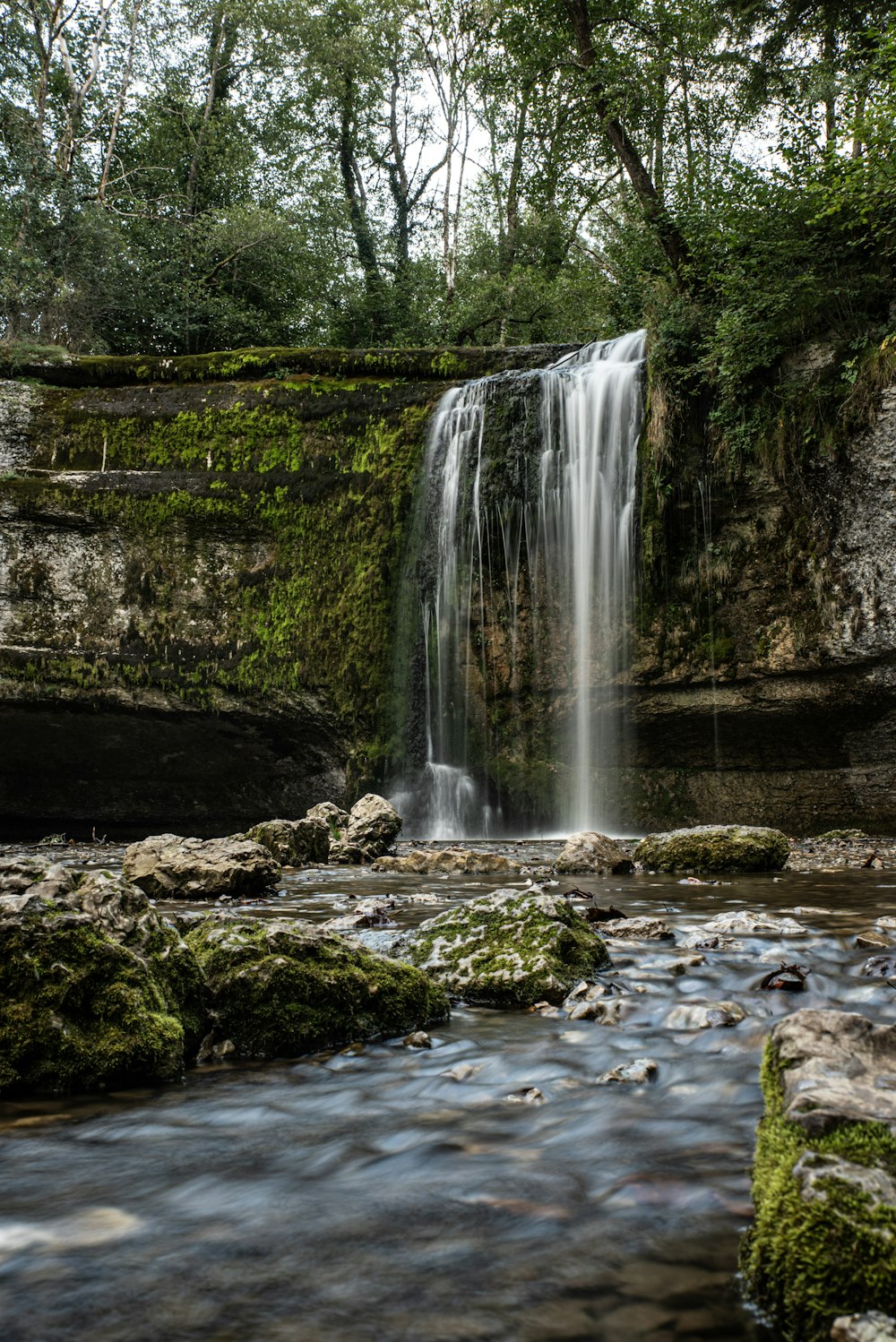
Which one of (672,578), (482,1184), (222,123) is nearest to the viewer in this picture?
(482,1184)

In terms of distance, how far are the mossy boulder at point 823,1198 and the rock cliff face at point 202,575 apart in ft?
38.4

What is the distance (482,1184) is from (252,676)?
11.9m

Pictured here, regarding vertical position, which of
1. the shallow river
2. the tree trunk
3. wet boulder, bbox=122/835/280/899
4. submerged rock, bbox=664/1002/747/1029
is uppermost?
the tree trunk

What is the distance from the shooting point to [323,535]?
1391cm

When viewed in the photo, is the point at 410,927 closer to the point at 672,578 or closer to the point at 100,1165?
the point at 100,1165

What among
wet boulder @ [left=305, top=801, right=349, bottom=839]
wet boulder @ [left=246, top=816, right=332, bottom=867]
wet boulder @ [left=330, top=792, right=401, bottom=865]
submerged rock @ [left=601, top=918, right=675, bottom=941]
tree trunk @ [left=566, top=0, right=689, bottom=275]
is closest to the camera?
submerged rock @ [left=601, top=918, right=675, bottom=941]

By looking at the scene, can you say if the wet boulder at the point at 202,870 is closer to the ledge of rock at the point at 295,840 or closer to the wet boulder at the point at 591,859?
the ledge of rock at the point at 295,840

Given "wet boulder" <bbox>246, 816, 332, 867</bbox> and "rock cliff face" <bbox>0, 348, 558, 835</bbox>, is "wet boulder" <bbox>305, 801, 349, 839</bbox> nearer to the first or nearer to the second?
"wet boulder" <bbox>246, 816, 332, 867</bbox>

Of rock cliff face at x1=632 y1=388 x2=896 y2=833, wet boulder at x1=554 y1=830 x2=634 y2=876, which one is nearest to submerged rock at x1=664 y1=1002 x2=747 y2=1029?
wet boulder at x1=554 y1=830 x2=634 y2=876

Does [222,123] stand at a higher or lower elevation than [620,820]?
higher

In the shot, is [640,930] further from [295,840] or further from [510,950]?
[295,840]

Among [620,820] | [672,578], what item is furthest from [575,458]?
[620,820]

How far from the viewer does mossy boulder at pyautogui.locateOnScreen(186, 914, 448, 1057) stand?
10.0 ft

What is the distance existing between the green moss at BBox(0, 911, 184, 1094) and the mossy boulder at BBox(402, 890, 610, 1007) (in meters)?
1.32
